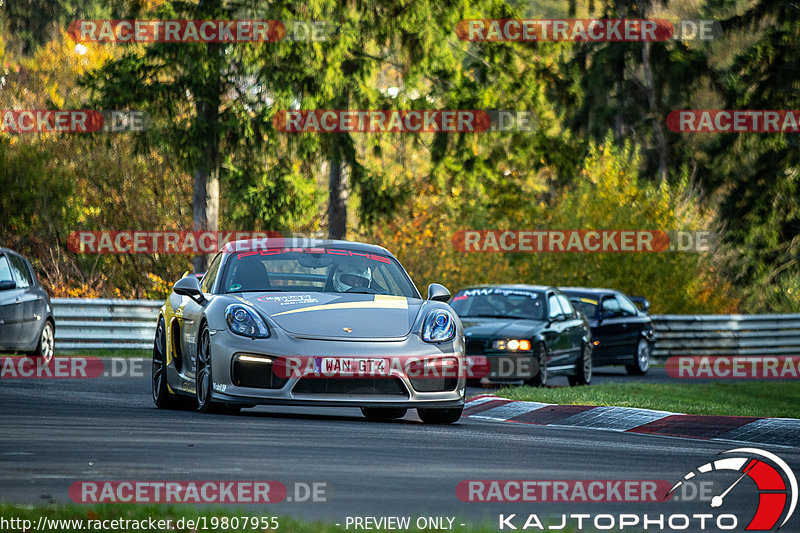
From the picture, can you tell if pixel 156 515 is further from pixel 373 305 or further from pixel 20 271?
pixel 20 271

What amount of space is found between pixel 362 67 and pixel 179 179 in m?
6.34

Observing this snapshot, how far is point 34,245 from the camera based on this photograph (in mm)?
34656

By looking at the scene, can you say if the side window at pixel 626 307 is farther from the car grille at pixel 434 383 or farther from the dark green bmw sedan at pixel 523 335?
the car grille at pixel 434 383

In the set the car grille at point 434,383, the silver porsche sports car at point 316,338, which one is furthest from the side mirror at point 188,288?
the car grille at point 434,383

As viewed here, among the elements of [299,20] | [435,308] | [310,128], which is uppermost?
[299,20]

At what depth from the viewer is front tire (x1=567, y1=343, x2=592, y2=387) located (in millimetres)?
20703

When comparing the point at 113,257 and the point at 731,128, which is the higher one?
the point at 731,128

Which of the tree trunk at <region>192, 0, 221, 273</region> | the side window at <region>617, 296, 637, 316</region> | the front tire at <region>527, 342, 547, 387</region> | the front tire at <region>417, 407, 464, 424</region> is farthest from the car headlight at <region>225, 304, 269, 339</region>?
the tree trunk at <region>192, 0, 221, 273</region>

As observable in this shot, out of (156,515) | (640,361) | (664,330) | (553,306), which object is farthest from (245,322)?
(664,330)

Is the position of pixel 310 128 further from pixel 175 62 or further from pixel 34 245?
pixel 34 245

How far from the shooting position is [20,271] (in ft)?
64.2

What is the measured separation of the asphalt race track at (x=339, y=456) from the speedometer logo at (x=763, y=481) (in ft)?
0.28

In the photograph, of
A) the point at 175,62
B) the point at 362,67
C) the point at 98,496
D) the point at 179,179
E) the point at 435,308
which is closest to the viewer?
the point at 98,496

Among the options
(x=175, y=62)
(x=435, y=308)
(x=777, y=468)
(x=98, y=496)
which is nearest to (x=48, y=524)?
(x=98, y=496)
